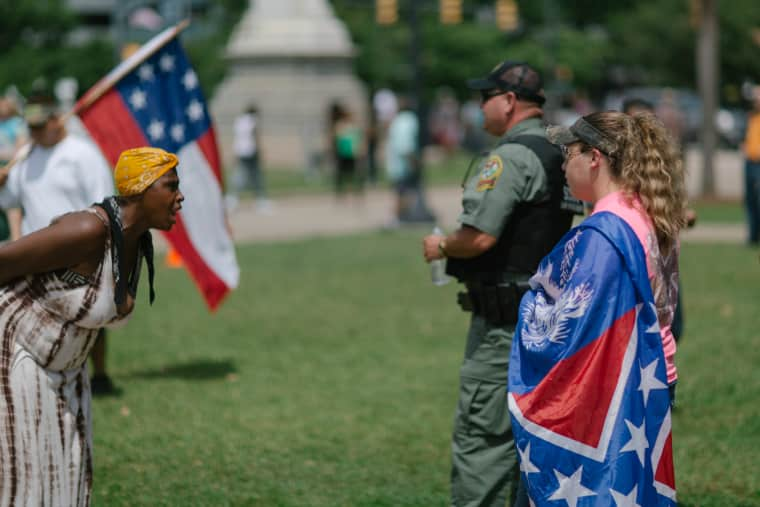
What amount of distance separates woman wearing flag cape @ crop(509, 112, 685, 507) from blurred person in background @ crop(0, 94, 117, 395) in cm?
466

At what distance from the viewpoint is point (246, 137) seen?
78.7 feet

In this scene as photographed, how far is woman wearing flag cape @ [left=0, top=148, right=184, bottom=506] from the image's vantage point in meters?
4.27

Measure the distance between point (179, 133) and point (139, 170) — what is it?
15.4ft

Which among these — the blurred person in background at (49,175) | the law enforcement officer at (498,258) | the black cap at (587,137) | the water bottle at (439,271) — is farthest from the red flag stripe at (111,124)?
the black cap at (587,137)

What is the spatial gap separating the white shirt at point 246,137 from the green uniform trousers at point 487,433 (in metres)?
19.0

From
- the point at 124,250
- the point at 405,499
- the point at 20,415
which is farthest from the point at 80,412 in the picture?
the point at 405,499

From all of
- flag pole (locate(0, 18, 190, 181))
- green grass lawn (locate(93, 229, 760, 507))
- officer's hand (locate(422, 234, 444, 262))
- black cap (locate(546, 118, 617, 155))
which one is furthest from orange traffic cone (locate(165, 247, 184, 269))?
black cap (locate(546, 118, 617, 155))

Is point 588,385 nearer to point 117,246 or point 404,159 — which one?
point 117,246

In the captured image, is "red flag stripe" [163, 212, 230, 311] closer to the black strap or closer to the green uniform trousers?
the green uniform trousers

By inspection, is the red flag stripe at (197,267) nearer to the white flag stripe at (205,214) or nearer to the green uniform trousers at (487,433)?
the white flag stripe at (205,214)

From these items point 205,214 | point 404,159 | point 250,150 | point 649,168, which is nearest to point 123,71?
point 205,214

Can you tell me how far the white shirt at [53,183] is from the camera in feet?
26.5

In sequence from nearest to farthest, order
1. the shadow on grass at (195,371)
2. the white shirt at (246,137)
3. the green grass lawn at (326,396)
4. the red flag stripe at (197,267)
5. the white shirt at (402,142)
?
the green grass lawn at (326,396), the red flag stripe at (197,267), the shadow on grass at (195,371), the white shirt at (402,142), the white shirt at (246,137)

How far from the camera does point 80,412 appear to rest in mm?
4520
